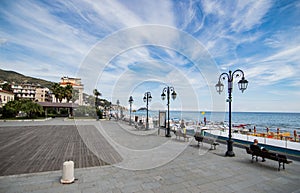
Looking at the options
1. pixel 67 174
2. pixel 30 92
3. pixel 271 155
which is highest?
pixel 30 92

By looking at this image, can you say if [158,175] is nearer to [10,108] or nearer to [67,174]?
[67,174]

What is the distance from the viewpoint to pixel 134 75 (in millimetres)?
20844

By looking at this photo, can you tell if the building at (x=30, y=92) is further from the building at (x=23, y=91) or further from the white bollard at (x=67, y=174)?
the white bollard at (x=67, y=174)

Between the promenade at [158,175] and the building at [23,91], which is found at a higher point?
the building at [23,91]

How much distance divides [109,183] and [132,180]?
0.69m

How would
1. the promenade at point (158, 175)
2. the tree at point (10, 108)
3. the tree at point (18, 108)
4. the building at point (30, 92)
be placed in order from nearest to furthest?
1. the promenade at point (158, 175)
2. the tree at point (18, 108)
3. the tree at point (10, 108)
4. the building at point (30, 92)

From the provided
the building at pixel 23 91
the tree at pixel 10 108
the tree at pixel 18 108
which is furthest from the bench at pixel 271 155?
the building at pixel 23 91

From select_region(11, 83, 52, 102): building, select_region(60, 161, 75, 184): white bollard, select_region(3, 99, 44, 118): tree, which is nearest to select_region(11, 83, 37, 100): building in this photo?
select_region(11, 83, 52, 102): building

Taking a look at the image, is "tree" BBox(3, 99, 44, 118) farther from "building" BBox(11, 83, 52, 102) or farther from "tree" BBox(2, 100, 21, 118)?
"building" BBox(11, 83, 52, 102)

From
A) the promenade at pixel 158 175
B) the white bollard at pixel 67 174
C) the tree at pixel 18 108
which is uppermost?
the tree at pixel 18 108

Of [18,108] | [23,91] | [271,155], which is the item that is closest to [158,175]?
[271,155]

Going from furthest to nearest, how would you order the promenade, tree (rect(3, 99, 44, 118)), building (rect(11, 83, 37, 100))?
building (rect(11, 83, 37, 100)) → tree (rect(3, 99, 44, 118)) → the promenade

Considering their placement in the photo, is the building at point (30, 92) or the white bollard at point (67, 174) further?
the building at point (30, 92)

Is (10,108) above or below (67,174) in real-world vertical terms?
above
